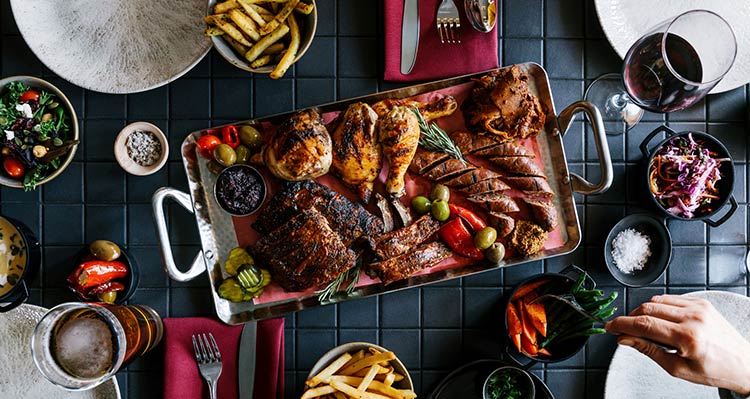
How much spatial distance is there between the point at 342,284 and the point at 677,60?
69.4 inches

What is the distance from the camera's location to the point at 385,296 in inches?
113

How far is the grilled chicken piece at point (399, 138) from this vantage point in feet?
8.48

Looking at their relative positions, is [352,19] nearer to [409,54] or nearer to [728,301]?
[409,54]

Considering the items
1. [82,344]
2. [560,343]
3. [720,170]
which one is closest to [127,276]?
[82,344]

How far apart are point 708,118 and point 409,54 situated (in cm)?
153

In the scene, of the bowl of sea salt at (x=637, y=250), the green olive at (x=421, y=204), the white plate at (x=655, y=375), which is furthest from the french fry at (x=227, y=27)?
the white plate at (x=655, y=375)

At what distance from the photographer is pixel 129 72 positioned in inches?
107

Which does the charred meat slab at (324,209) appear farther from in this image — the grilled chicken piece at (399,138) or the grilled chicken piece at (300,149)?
the grilled chicken piece at (399,138)

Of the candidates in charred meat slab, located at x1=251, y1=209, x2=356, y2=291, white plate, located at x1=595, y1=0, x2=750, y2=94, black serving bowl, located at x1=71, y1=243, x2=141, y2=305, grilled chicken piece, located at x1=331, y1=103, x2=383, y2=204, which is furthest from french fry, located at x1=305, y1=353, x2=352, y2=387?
white plate, located at x1=595, y1=0, x2=750, y2=94

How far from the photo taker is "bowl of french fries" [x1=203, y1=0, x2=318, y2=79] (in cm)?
257

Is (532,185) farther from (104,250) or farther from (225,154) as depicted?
(104,250)

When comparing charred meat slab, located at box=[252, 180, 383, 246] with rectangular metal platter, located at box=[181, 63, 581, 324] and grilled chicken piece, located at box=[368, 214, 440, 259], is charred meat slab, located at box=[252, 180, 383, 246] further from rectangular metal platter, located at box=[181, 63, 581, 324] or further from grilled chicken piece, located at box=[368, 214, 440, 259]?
rectangular metal platter, located at box=[181, 63, 581, 324]

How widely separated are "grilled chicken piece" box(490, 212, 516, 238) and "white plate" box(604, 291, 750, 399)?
0.80m

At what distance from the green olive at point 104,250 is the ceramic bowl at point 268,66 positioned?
100 cm
